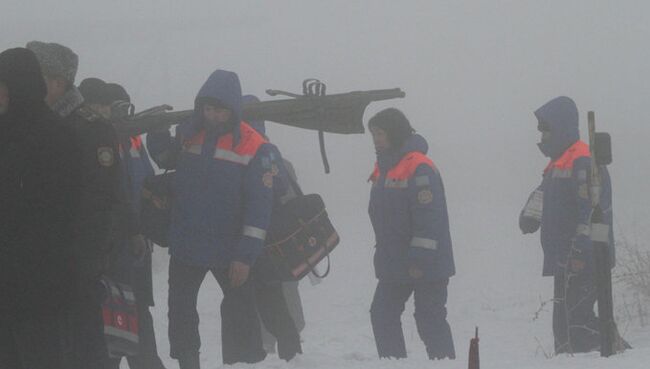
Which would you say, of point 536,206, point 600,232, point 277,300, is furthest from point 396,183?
point 600,232

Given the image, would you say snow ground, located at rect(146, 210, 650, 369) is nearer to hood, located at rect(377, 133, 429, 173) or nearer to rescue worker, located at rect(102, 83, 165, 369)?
rescue worker, located at rect(102, 83, 165, 369)

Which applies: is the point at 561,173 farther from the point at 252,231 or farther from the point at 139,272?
the point at 139,272

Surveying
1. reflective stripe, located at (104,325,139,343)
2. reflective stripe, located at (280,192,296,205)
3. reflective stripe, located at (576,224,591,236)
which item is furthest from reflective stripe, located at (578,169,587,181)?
reflective stripe, located at (104,325,139,343)

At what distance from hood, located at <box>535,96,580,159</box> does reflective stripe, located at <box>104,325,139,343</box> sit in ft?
11.6

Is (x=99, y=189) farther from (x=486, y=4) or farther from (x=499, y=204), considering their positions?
(x=486, y=4)

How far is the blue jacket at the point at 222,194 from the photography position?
6.03 metres

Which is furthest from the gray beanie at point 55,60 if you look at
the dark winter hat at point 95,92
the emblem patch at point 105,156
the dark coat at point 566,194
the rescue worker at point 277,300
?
the dark coat at point 566,194

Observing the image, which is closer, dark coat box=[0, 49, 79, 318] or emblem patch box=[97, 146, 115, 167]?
dark coat box=[0, 49, 79, 318]

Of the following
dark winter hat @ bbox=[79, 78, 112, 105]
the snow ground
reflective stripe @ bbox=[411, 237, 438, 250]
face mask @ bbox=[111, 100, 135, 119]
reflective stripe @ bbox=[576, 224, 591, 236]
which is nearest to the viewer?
the snow ground

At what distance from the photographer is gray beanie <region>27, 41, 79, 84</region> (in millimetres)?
4648

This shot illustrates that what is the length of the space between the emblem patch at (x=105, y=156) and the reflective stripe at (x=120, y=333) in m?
0.76

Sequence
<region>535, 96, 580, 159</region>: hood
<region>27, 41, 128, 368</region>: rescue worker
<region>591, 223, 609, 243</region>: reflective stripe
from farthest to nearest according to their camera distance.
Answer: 1. <region>535, 96, 580, 159</region>: hood
2. <region>591, 223, 609, 243</region>: reflective stripe
3. <region>27, 41, 128, 368</region>: rescue worker

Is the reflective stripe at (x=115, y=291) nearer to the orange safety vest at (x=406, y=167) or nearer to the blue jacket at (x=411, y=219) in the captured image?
the blue jacket at (x=411, y=219)

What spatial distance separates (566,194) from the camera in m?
7.16
